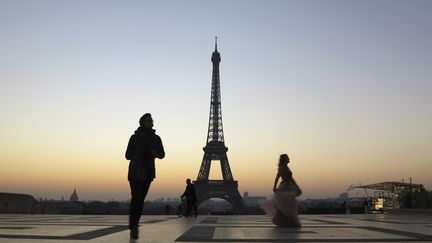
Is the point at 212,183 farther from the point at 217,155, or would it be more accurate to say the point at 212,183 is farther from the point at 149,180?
the point at 149,180

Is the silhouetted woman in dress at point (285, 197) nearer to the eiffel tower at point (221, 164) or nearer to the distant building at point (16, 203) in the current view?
the distant building at point (16, 203)

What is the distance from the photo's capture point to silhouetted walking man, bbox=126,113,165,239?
300 inches

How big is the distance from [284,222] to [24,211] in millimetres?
21469

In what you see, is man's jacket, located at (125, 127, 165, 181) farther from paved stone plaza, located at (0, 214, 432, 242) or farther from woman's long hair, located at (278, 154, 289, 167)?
woman's long hair, located at (278, 154, 289, 167)

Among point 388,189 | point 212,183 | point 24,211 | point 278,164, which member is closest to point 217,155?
point 212,183

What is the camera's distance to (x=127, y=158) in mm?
7941

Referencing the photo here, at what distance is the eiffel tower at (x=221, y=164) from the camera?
3337 inches

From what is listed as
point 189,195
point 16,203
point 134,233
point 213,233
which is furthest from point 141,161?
point 16,203

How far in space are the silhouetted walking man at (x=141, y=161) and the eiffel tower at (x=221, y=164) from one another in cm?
7272

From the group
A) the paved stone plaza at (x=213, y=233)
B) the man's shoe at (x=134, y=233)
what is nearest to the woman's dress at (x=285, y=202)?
the paved stone plaza at (x=213, y=233)

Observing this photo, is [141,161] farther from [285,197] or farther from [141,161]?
[285,197]

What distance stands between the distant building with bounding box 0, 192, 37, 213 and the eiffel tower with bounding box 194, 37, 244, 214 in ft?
177

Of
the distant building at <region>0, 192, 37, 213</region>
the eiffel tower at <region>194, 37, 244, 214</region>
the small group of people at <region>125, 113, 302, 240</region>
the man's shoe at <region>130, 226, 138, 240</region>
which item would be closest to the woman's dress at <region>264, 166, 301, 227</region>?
the small group of people at <region>125, 113, 302, 240</region>

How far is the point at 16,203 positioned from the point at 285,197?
2113cm
